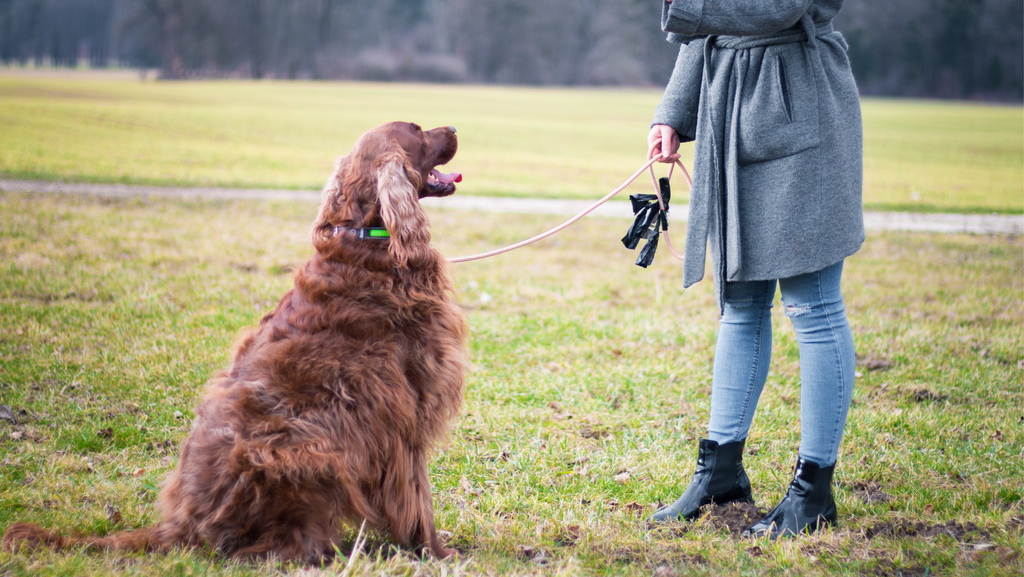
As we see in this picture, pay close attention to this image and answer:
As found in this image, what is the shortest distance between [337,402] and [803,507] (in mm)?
1716

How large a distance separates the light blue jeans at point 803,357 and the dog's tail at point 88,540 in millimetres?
2015

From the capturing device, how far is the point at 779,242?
247cm

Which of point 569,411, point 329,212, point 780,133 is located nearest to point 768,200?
point 780,133

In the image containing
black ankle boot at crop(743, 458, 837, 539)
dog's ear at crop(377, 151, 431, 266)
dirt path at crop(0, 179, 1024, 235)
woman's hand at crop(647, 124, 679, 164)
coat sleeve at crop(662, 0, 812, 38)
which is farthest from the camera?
dirt path at crop(0, 179, 1024, 235)

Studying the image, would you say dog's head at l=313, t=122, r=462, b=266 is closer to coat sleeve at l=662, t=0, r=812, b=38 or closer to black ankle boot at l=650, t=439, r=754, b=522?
coat sleeve at l=662, t=0, r=812, b=38

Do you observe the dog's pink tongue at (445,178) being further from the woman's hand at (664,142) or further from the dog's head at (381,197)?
the woman's hand at (664,142)

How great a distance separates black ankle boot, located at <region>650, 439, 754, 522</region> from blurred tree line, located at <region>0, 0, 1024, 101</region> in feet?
152

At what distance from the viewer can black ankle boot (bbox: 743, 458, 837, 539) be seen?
2.65 m

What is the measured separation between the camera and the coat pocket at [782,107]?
240cm

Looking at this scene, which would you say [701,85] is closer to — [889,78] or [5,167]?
[5,167]

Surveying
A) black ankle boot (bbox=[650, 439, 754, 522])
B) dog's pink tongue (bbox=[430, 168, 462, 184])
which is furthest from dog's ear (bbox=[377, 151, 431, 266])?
black ankle boot (bbox=[650, 439, 754, 522])

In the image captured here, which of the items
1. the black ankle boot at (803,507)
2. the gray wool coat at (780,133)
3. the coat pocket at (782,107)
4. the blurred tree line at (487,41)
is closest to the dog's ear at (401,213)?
the gray wool coat at (780,133)

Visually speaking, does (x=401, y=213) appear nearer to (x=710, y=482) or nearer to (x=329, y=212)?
(x=329, y=212)

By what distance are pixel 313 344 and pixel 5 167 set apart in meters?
13.6
